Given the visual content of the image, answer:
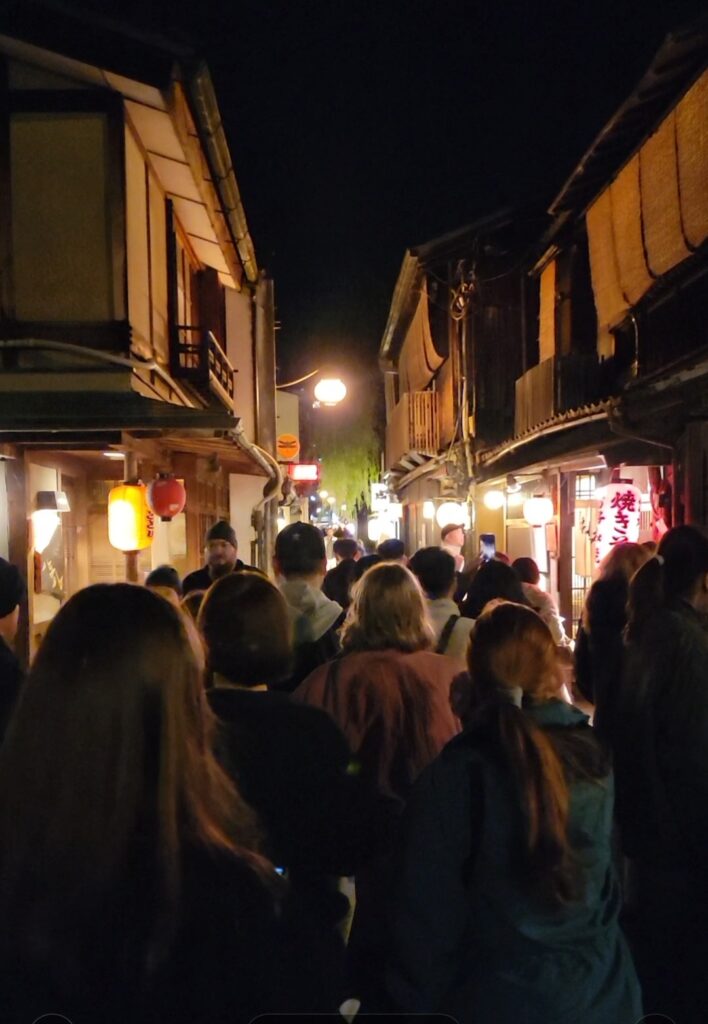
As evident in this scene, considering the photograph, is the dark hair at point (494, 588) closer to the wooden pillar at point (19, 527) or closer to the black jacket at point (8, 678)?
the black jacket at point (8, 678)

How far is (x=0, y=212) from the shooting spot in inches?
400

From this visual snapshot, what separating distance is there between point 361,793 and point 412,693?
4.32 ft

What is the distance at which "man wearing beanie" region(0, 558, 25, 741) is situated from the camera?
4047 millimetres

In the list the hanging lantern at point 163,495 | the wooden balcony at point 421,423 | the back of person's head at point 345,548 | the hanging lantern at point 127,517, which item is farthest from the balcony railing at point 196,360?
the wooden balcony at point 421,423

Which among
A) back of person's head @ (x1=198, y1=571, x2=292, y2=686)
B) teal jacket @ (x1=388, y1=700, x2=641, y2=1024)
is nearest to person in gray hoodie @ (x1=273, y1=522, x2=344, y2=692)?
back of person's head @ (x1=198, y1=571, x2=292, y2=686)

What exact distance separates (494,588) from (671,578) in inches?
108

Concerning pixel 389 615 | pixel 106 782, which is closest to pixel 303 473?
pixel 389 615

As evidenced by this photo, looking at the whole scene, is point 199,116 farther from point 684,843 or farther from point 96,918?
point 96,918

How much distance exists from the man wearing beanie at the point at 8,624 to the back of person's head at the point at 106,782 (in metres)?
2.36

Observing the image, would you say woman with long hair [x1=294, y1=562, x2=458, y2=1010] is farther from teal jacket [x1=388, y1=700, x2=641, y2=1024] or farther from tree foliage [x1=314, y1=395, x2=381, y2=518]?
tree foliage [x1=314, y1=395, x2=381, y2=518]

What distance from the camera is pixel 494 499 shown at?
20.7 meters

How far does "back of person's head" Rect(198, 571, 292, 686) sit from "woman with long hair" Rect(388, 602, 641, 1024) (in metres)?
0.80

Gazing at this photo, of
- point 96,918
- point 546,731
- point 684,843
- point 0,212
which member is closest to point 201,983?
point 96,918

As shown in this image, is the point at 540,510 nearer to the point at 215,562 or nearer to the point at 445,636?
the point at 215,562
